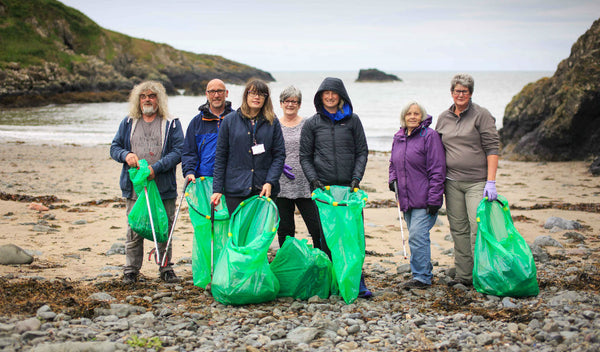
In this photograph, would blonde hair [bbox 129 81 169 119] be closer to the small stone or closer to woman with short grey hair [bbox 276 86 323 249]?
woman with short grey hair [bbox 276 86 323 249]

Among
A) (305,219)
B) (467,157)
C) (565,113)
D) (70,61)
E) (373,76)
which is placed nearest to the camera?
(467,157)

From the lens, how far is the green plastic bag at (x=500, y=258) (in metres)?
4.27

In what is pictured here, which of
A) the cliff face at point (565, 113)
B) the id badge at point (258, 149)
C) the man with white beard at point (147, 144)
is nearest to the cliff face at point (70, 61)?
the cliff face at point (565, 113)

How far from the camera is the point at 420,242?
4.69 metres

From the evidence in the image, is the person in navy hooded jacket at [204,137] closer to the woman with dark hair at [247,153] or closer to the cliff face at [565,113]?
the woman with dark hair at [247,153]

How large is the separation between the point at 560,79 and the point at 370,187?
790 centimetres

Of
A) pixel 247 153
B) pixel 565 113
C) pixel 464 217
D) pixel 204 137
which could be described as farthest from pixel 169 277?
pixel 565 113

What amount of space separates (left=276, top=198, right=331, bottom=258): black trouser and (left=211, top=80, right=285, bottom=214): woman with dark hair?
1.59 feet

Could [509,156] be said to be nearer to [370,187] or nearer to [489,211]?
[370,187]

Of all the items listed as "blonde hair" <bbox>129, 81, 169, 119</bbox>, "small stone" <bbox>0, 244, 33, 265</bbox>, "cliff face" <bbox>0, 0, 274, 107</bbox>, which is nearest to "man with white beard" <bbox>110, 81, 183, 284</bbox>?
"blonde hair" <bbox>129, 81, 169, 119</bbox>

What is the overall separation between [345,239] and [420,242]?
866mm

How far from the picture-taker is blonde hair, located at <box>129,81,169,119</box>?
4.77 meters

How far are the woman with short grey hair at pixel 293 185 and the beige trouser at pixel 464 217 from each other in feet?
4.19

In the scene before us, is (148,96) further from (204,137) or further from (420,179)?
(420,179)
